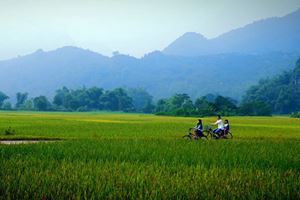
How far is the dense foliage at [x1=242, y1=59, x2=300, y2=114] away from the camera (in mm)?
109562

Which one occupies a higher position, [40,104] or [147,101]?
[147,101]

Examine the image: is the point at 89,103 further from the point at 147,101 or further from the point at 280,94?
the point at 280,94

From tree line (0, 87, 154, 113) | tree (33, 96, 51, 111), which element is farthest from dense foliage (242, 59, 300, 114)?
tree (33, 96, 51, 111)

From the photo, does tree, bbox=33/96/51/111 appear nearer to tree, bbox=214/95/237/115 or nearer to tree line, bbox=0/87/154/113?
tree line, bbox=0/87/154/113

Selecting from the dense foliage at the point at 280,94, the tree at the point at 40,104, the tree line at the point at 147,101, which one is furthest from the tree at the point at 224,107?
the tree at the point at 40,104

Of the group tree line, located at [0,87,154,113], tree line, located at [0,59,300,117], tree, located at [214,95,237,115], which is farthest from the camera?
tree line, located at [0,87,154,113]

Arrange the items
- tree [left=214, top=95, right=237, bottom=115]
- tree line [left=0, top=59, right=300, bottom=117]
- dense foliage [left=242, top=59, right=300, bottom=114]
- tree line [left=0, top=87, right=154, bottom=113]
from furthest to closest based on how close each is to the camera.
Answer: tree line [left=0, top=87, right=154, bottom=113] → dense foliage [left=242, top=59, right=300, bottom=114] → tree line [left=0, top=59, right=300, bottom=117] → tree [left=214, top=95, right=237, bottom=115]

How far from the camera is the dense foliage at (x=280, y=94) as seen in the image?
10956 cm

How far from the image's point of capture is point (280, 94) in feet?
361

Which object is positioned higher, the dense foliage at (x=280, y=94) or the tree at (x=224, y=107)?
the dense foliage at (x=280, y=94)

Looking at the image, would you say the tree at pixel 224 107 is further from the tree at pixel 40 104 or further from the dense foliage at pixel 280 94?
the tree at pixel 40 104

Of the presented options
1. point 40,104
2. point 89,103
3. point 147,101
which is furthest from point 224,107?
point 40,104

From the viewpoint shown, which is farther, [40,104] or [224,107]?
[40,104]

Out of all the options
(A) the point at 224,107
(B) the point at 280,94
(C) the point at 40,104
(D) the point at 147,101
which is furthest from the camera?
(D) the point at 147,101
